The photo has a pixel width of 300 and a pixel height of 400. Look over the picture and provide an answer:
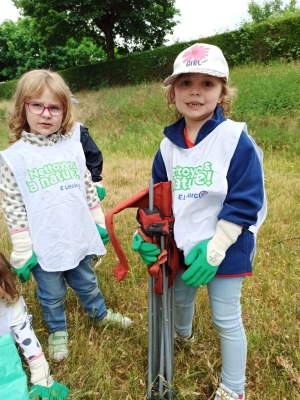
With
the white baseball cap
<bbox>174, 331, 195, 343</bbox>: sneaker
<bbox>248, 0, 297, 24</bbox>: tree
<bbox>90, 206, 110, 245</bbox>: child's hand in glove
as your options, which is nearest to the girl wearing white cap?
the white baseball cap

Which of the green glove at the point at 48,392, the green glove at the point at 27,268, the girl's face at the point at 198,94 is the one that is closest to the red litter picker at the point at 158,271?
the girl's face at the point at 198,94

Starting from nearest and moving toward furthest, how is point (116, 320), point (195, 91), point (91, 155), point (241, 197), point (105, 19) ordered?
point (241, 197) → point (195, 91) → point (116, 320) → point (91, 155) → point (105, 19)

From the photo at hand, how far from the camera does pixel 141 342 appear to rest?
7.44ft

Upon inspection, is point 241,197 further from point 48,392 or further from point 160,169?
point 48,392

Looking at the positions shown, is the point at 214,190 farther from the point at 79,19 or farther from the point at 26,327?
the point at 79,19

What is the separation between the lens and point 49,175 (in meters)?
2.02

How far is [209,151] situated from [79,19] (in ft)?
59.2

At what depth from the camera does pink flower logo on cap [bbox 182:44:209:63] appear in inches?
60.9

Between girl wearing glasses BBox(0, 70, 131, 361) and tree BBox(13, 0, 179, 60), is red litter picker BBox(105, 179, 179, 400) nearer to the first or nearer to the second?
girl wearing glasses BBox(0, 70, 131, 361)

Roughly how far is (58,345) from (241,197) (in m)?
1.48

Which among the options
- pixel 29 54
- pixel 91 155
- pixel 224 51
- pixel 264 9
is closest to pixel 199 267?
pixel 91 155

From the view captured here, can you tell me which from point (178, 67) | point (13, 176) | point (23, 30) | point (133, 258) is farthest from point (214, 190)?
point (23, 30)

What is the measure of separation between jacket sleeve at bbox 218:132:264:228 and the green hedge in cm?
1088

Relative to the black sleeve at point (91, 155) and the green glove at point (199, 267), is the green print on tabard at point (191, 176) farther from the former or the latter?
the black sleeve at point (91, 155)
